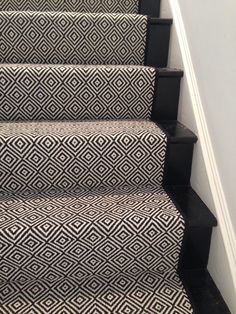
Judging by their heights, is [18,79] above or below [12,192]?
above

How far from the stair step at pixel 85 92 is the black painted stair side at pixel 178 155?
0.16m

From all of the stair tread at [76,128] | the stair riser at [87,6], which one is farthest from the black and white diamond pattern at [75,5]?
the stair tread at [76,128]

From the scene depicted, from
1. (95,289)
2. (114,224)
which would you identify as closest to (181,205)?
(114,224)

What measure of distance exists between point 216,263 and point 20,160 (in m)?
0.70

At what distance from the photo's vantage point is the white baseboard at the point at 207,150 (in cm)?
98

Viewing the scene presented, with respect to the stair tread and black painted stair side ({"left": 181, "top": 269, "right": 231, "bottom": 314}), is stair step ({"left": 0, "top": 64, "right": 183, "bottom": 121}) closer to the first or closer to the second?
the stair tread

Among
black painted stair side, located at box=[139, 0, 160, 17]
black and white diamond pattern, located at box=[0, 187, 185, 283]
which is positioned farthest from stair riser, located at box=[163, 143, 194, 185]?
black painted stair side, located at box=[139, 0, 160, 17]

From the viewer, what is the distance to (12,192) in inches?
45.6

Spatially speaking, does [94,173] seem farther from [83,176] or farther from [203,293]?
[203,293]

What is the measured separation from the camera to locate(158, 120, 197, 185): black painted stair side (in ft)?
3.92

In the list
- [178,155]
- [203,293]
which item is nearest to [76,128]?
[178,155]

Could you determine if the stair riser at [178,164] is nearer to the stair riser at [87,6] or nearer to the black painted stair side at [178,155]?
the black painted stair side at [178,155]

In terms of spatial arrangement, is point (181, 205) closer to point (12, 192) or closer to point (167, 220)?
point (167, 220)

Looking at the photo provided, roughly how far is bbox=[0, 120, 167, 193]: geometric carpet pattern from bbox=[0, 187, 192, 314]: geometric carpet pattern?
0.34 ft
